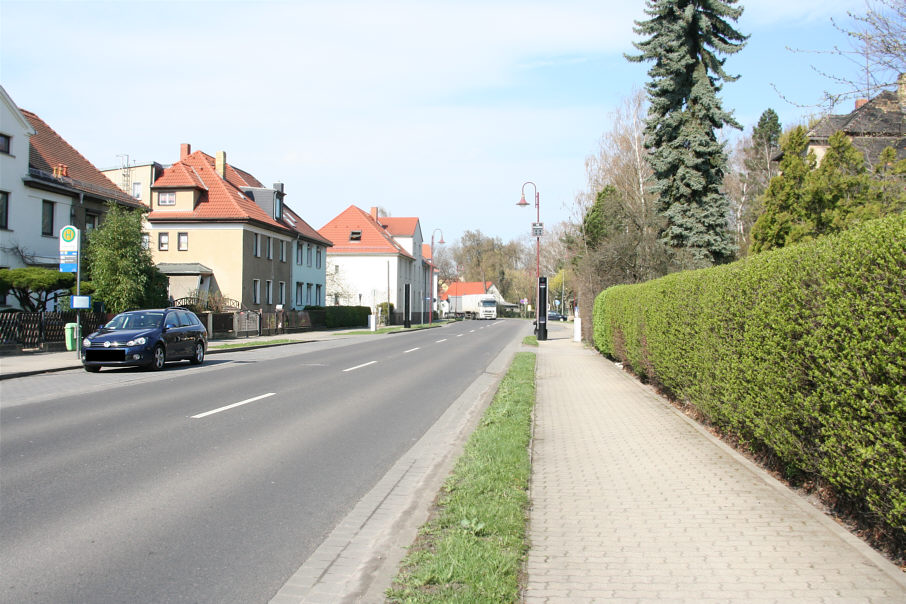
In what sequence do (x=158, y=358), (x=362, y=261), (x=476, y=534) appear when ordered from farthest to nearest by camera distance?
(x=362, y=261)
(x=158, y=358)
(x=476, y=534)

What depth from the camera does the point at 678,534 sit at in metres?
4.77

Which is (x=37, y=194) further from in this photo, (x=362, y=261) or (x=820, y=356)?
(x=362, y=261)

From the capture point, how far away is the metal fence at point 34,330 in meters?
19.6

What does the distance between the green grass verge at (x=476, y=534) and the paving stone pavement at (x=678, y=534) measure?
0.53 ft

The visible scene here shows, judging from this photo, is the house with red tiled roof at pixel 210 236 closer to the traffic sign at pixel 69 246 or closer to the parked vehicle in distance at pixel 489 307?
the traffic sign at pixel 69 246

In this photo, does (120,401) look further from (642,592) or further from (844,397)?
(844,397)

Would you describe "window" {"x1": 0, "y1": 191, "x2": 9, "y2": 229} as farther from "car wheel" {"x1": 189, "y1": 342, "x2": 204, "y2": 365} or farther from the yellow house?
"car wheel" {"x1": 189, "y1": 342, "x2": 204, "y2": 365}

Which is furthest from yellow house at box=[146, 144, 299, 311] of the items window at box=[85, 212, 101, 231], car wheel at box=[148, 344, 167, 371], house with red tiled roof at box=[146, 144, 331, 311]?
car wheel at box=[148, 344, 167, 371]

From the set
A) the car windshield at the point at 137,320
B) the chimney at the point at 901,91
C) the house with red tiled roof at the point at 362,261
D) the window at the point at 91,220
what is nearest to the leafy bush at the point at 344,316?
→ the house with red tiled roof at the point at 362,261

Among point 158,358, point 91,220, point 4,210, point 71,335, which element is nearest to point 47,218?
point 4,210

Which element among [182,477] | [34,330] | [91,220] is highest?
[91,220]

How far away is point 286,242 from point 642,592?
46624mm

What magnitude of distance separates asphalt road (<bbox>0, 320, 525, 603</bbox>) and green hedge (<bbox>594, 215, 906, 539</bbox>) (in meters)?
3.71

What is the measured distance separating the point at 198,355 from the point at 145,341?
2.46 metres
